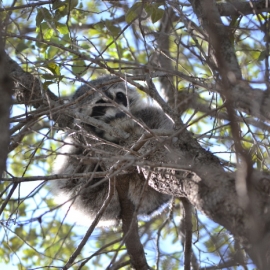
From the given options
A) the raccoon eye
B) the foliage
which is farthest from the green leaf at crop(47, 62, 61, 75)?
the raccoon eye

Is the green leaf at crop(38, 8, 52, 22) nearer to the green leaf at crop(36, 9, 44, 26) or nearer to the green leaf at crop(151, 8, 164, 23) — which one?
the green leaf at crop(36, 9, 44, 26)

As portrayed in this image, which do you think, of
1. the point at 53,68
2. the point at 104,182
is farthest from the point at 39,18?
the point at 104,182

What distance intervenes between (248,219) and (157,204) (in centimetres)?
288

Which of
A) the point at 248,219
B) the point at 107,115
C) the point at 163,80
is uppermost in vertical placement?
the point at 163,80

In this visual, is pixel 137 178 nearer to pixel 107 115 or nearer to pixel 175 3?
pixel 107 115

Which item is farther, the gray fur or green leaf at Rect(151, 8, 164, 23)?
the gray fur

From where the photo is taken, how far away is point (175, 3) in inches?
126

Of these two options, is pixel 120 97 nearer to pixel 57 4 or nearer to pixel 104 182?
pixel 104 182

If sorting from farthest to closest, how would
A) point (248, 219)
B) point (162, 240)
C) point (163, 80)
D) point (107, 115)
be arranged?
point (163, 80) → point (107, 115) → point (162, 240) → point (248, 219)

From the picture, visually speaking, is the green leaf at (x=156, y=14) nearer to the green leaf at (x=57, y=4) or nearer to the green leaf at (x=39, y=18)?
the green leaf at (x=57, y=4)

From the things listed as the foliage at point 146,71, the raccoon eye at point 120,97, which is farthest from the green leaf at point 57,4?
the raccoon eye at point 120,97

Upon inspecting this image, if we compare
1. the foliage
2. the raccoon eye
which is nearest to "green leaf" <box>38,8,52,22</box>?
the foliage

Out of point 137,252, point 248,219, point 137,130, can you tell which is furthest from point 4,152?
Answer: point 137,130

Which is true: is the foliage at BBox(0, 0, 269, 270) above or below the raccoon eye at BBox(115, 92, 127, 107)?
below
